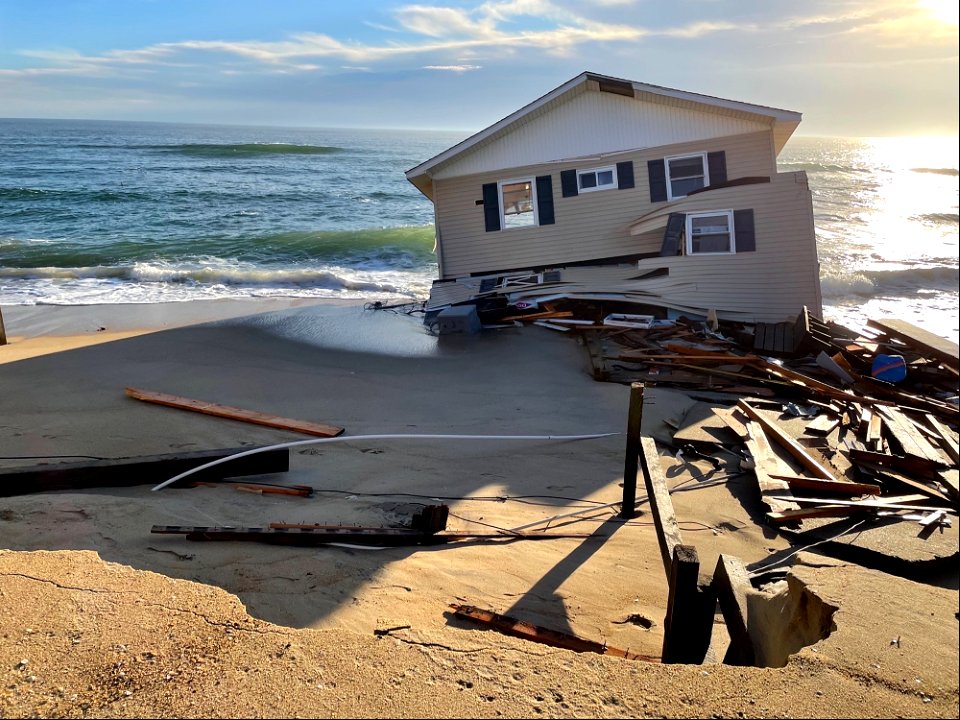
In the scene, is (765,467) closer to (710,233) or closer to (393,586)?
(393,586)

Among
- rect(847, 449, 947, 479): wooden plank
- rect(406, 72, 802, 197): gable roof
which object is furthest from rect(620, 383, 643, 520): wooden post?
rect(406, 72, 802, 197): gable roof

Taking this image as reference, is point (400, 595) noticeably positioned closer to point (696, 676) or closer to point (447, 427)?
point (696, 676)

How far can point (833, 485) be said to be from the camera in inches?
294

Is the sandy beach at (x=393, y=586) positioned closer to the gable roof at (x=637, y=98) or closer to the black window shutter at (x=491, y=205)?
the black window shutter at (x=491, y=205)

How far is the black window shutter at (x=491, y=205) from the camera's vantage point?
18.6m

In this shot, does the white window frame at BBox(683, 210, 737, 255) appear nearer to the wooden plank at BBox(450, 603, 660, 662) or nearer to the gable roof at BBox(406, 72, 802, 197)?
the gable roof at BBox(406, 72, 802, 197)

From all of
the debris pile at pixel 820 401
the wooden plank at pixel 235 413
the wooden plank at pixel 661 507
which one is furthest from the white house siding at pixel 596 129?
the wooden plank at pixel 661 507

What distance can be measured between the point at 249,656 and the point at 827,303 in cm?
2147

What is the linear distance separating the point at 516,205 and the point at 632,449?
1284cm

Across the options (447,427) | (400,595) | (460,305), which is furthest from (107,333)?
(400,595)

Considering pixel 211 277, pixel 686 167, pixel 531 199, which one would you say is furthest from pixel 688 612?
pixel 211 277

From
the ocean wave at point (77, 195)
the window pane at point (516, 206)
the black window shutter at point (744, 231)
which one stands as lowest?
the black window shutter at point (744, 231)

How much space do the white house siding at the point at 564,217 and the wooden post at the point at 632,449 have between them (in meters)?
11.8

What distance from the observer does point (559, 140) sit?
706 inches
